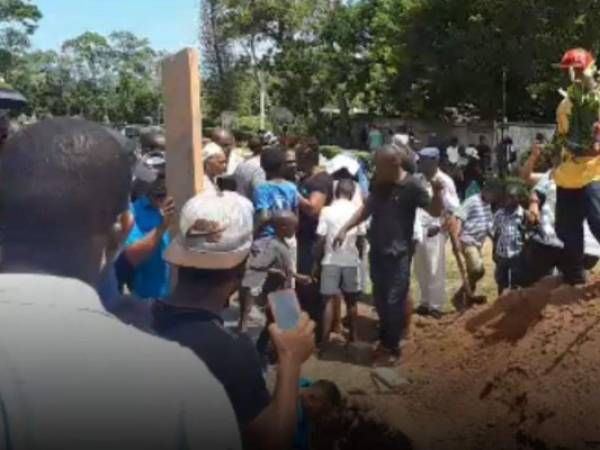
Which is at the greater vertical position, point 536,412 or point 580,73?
point 580,73

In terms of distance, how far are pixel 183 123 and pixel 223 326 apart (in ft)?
3.87

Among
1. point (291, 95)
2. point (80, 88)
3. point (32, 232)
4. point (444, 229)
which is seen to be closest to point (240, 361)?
point (32, 232)

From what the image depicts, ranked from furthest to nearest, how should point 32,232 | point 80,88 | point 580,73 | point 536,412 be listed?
point 80,88, point 580,73, point 536,412, point 32,232

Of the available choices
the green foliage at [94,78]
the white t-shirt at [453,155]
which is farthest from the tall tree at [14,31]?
the white t-shirt at [453,155]

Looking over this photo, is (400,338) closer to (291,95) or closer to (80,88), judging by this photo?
(291,95)

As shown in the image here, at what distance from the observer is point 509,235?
8.35 m

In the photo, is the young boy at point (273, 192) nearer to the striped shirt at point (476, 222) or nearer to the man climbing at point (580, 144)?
the man climbing at point (580, 144)

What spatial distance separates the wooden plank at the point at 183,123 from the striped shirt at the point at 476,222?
17.8ft

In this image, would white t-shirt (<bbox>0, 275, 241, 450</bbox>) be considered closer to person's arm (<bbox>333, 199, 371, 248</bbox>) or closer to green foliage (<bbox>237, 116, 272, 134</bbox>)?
person's arm (<bbox>333, 199, 371, 248</bbox>)

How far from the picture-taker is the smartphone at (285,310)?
2350 mm

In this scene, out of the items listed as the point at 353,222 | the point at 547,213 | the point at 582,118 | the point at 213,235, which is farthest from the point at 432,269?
the point at 213,235

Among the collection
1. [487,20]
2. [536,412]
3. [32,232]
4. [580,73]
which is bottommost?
[536,412]

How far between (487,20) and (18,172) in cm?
2685

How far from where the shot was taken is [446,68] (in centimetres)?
2908
